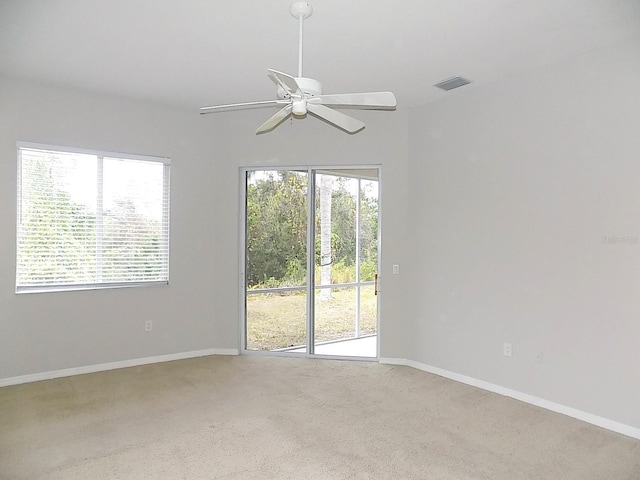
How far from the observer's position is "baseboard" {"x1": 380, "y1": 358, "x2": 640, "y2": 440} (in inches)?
124

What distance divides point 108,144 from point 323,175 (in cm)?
224

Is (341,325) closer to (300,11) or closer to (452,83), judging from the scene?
(452,83)

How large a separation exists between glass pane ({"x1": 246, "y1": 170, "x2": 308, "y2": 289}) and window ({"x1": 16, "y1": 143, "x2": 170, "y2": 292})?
945mm

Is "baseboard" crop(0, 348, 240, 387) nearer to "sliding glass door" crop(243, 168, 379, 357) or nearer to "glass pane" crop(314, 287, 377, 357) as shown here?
"sliding glass door" crop(243, 168, 379, 357)

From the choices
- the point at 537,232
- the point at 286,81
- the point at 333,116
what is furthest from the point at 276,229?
the point at 286,81

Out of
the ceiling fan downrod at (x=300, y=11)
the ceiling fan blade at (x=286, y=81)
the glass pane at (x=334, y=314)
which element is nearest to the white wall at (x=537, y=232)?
the glass pane at (x=334, y=314)

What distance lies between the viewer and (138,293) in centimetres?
470

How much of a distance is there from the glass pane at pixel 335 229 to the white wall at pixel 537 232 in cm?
68

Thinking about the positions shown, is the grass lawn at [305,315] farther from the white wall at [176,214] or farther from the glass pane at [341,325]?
the white wall at [176,214]

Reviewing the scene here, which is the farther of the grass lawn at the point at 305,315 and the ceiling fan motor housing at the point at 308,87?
the grass lawn at the point at 305,315

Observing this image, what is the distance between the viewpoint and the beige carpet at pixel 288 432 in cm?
260

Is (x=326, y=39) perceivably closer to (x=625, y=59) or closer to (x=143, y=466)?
(x=625, y=59)

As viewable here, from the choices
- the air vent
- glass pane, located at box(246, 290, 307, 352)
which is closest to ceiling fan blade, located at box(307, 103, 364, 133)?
the air vent

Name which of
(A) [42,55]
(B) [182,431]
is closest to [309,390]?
(B) [182,431]
